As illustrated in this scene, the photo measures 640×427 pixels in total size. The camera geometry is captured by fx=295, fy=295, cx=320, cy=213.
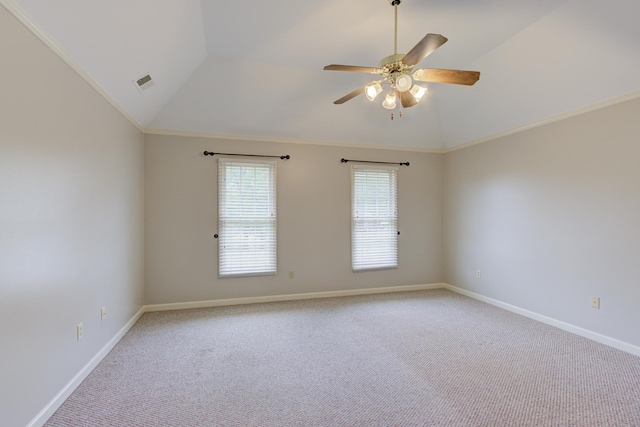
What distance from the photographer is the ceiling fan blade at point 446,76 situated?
2062mm

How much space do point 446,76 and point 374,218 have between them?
284 cm

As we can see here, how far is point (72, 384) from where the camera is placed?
84.2 inches

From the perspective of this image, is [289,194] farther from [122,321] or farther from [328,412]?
[328,412]

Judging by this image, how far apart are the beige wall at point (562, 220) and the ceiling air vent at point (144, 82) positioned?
431 cm

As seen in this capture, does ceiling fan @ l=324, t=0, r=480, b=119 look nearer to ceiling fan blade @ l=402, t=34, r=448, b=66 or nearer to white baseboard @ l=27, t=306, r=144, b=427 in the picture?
ceiling fan blade @ l=402, t=34, r=448, b=66

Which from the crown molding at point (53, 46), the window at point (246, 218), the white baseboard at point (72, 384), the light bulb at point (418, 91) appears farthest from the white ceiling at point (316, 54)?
the white baseboard at point (72, 384)

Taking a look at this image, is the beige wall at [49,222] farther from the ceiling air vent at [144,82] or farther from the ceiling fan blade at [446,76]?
the ceiling fan blade at [446,76]

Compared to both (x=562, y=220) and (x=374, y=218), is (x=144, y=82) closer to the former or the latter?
(x=374, y=218)

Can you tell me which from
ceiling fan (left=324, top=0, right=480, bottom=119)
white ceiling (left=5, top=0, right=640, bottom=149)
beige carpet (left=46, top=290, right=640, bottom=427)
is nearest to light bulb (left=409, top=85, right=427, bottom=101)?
ceiling fan (left=324, top=0, right=480, bottom=119)

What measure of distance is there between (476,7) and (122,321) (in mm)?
4450

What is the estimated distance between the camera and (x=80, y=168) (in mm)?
2256

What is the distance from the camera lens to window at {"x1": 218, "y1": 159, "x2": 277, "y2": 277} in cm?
412

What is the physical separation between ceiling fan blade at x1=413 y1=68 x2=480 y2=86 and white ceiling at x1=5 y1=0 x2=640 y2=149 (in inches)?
27.3

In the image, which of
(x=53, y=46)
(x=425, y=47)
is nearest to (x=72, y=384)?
(x=53, y=46)
